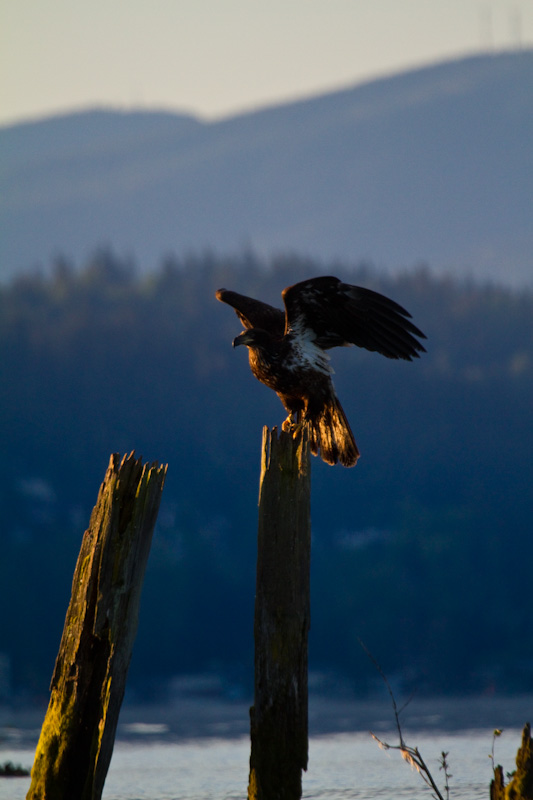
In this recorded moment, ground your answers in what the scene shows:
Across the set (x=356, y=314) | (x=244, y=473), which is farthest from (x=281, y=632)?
(x=244, y=473)

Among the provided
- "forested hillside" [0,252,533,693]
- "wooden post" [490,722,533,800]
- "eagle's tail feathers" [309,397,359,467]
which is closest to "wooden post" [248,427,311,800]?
"wooden post" [490,722,533,800]

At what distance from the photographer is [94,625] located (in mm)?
7801

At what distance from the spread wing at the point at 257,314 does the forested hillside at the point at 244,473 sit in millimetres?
36691

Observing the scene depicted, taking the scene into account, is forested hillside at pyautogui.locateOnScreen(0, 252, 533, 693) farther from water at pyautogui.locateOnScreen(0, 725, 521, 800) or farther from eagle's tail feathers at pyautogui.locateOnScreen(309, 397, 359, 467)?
eagle's tail feathers at pyautogui.locateOnScreen(309, 397, 359, 467)

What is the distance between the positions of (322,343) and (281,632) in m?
2.94

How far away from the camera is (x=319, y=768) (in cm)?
1880

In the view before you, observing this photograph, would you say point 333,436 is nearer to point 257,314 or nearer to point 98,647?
point 257,314

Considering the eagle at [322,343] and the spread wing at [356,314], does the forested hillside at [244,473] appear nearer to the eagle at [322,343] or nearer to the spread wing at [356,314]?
the eagle at [322,343]

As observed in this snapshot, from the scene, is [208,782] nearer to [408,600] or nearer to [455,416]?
[408,600]

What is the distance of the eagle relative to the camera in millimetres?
9430

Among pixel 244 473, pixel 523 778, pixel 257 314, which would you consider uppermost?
pixel 244 473

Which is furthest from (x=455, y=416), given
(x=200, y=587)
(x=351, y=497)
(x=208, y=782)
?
(x=208, y=782)

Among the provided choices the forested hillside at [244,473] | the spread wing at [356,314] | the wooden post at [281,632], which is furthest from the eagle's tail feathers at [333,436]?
the forested hillside at [244,473]

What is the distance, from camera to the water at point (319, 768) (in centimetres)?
1518
